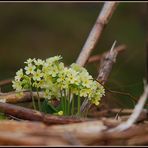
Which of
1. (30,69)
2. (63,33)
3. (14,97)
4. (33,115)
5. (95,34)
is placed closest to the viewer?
(33,115)

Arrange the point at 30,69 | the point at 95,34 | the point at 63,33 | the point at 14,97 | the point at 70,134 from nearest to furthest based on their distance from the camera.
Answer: the point at 70,134 < the point at 30,69 < the point at 14,97 < the point at 95,34 < the point at 63,33

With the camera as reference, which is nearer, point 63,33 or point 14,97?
point 14,97

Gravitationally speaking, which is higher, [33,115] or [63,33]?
[63,33]

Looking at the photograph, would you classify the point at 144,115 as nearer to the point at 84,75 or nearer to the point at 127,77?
the point at 84,75

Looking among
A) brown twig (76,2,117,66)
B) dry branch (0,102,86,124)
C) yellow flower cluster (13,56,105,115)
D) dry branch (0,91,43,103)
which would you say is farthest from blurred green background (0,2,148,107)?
dry branch (0,102,86,124)

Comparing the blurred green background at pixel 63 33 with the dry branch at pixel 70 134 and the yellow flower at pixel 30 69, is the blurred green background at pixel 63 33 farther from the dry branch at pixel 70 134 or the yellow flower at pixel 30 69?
the dry branch at pixel 70 134

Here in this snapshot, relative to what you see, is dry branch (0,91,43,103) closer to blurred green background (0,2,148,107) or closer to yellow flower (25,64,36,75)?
yellow flower (25,64,36,75)

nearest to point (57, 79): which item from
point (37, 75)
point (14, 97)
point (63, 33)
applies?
point (37, 75)

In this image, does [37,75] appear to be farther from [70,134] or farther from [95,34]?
[95,34]
